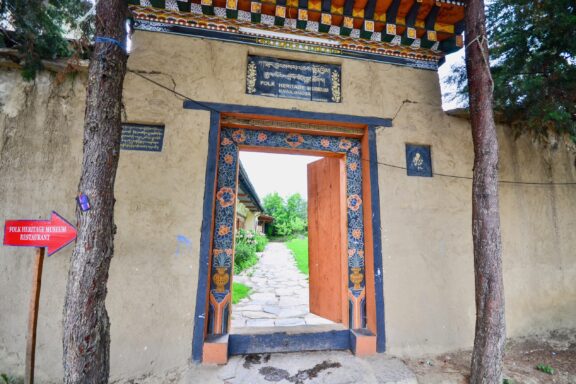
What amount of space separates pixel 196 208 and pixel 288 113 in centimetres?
167

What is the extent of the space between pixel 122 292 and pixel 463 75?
18.5 feet

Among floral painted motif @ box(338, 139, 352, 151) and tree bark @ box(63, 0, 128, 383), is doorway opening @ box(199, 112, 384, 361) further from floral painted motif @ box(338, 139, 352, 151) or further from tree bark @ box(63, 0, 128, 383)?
tree bark @ box(63, 0, 128, 383)

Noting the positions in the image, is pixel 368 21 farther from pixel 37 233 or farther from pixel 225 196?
pixel 37 233

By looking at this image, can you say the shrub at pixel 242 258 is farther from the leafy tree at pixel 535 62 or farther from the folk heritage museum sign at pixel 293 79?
the leafy tree at pixel 535 62

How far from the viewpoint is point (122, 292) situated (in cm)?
307

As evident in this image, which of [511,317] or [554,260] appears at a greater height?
[554,260]

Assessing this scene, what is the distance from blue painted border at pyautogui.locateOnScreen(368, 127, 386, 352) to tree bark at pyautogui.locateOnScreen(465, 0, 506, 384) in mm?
955

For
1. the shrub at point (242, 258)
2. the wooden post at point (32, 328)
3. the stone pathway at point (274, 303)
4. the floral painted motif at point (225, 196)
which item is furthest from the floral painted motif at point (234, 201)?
the shrub at point (242, 258)

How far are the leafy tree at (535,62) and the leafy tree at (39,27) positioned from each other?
5.29 meters

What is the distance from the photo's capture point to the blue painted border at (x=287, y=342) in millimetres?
3367

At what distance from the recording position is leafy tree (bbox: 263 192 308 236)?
105ft

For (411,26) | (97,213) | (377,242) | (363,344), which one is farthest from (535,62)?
(97,213)

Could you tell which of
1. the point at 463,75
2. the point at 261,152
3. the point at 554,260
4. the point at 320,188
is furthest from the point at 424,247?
the point at 463,75

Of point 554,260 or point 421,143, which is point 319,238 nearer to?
point 421,143
